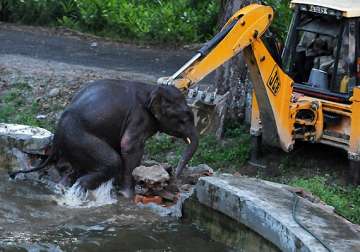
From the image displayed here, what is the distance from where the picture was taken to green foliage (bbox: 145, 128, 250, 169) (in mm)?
11211

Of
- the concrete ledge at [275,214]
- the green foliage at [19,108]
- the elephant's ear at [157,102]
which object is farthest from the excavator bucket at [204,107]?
the green foliage at [19,108]

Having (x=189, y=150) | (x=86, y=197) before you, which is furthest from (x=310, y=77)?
(x=86, y=197)

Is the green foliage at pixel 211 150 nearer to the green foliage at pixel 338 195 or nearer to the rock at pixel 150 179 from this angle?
the green foliage at pixel 338 195

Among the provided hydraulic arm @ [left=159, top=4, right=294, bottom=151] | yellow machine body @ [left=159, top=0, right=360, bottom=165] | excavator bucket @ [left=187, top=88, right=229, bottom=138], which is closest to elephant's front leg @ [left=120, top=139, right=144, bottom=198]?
hydraulic arm @ [left=159, top=4, right=294, bottom=151]

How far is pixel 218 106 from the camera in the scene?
32.8 ft

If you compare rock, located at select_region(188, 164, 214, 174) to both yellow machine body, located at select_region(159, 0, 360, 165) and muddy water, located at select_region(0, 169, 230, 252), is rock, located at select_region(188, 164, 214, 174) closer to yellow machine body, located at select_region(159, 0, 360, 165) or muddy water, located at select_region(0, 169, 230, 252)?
muddy water, located at select_region(0, 169, 230, 252)

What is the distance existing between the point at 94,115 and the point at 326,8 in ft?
10.7

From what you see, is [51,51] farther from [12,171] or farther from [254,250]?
[254,250]

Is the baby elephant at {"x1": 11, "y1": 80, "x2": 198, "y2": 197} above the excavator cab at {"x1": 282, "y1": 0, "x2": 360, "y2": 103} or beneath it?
beneath

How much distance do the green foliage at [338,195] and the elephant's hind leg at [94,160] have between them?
198cm

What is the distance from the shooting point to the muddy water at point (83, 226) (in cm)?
780

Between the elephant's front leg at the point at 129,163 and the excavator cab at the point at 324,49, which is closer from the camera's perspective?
the elephant's front leg at the point at 129,163

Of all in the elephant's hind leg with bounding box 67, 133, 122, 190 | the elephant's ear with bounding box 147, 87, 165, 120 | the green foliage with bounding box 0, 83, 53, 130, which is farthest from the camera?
the green foliage with bounding box 0, 83, 53, 130

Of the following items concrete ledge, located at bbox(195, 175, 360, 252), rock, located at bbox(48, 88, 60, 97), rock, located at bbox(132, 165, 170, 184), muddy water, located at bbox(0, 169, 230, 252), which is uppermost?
rock, located at bbox(48, 88, 60, 97)
